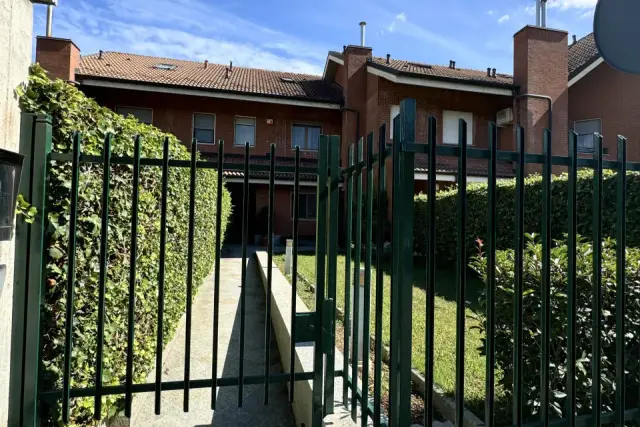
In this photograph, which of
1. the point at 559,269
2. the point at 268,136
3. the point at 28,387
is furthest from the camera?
the point at 268,136

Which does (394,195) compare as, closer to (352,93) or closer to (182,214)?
(182,214)

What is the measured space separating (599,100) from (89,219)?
20021 millimetres

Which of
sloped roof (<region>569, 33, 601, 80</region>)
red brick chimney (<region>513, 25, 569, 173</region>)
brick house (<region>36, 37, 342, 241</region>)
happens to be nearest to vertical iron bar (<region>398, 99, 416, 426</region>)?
brick house (<region>36, 37, 342, 241</region>)

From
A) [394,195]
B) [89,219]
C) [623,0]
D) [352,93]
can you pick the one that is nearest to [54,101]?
[89,219]

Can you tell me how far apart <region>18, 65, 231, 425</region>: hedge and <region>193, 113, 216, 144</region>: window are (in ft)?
47.2

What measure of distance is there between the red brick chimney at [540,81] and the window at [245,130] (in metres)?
11.0

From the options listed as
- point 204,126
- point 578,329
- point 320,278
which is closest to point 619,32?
point 578,329

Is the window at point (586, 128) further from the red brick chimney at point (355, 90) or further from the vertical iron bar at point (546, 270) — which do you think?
the vertical iron bar at point (546, 270)

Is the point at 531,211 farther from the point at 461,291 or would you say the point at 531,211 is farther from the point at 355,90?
the point at 355,90

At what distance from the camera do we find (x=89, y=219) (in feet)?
7.81

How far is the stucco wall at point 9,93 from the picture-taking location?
1.96 m

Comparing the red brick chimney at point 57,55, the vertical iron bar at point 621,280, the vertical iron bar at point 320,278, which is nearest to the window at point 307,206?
the red brick chimney at point 57,55

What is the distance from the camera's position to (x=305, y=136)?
18297 mm

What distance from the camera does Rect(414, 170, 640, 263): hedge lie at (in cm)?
588
